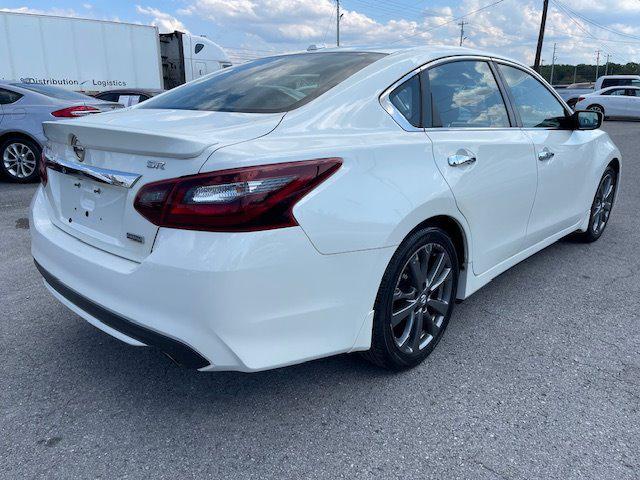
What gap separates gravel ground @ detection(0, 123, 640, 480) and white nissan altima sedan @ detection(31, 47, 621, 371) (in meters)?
0.31

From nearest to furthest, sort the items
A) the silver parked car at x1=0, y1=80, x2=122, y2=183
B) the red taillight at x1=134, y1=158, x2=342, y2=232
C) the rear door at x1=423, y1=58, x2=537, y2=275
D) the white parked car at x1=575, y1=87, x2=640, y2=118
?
the red taillight at x1=134, y1=158, x2=342, y2=232 < the rear door at x1=423, y1=58, x2=537, y2=275 < the silver parked car at x1=0, y1=80, x2=122, y2=183 < the white parked car at x1=575, y1=87, x2=640, y2=118

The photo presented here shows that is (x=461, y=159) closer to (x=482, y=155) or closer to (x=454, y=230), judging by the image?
(x=482, y=155)

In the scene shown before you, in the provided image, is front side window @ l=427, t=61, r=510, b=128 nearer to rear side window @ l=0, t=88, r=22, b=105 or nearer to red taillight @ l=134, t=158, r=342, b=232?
red taillight @ l=134, t=158, r=342, b=232

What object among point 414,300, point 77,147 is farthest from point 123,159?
point 414,300

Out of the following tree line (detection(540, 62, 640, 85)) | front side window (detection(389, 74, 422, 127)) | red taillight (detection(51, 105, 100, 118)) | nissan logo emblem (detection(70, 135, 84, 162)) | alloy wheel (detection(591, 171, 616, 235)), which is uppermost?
front side window (detection(389, 74, 422, 127))

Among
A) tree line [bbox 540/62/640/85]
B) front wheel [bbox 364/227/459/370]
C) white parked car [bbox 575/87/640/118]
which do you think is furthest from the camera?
tree line [bbox 540/62/640/85]

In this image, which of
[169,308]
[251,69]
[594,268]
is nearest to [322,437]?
[169,308]

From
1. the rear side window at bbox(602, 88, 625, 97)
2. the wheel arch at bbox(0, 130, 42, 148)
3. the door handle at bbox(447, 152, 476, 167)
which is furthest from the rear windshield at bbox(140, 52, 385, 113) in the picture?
the rear side window at bbox(602, 88, 625, 97)

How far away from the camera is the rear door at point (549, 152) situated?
3373 millimetres

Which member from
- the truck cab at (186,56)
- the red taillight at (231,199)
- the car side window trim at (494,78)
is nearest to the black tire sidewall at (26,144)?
the car side window trim at (494,78)

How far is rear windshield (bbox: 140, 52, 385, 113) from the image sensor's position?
2.36 metres

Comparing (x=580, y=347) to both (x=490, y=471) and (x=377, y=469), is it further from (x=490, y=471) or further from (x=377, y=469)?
(x=377, y=469)

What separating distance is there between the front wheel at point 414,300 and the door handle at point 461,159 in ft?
1.11

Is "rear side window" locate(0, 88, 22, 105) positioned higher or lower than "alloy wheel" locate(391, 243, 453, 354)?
higher
